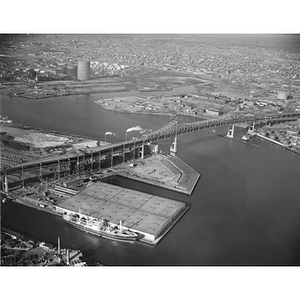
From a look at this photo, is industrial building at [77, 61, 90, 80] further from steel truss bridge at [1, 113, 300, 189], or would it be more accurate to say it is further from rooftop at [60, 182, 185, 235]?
rooftop at [60, 182, 185, 235]

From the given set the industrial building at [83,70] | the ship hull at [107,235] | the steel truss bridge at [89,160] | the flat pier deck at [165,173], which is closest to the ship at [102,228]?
the ship hull at [107,235]

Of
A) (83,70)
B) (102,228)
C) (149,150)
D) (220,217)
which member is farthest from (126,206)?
(83,70)

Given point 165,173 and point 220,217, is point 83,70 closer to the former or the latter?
point 165,173

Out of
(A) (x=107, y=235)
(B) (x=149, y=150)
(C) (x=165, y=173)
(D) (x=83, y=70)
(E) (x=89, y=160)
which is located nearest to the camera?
(A) (x=107, y=235)

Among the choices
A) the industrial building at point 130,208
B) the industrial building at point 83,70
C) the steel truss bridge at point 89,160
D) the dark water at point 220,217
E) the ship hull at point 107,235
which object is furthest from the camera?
the industrial building at point 83,70

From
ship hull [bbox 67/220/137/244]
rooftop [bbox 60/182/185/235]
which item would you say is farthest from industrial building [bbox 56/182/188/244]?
ship hull [bbox 67/220/137/244]

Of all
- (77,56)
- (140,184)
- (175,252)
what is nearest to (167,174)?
(140,184)

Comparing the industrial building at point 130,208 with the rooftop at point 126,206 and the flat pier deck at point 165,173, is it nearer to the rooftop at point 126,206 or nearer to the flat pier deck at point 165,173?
the rooftop at point 126,206

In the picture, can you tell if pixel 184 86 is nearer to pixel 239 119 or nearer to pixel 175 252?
pixel 239 119
